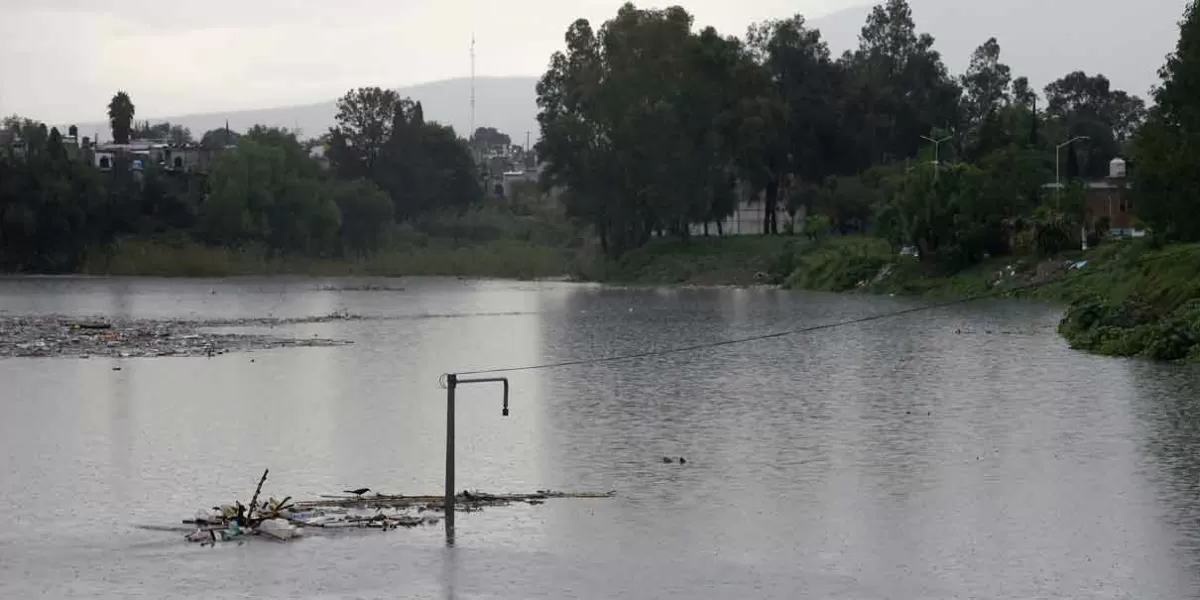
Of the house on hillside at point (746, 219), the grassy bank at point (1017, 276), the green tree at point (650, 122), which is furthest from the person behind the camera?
the house on hillside at point (746, 219)

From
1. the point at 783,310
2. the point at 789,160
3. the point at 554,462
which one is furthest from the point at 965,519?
the point at 789,160

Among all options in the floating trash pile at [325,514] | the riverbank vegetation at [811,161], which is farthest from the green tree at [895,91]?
the floating trash pile at [325,514]

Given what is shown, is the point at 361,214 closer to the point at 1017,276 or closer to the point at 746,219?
the point at 746,219

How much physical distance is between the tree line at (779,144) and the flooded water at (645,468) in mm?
44379

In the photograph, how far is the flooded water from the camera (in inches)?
915

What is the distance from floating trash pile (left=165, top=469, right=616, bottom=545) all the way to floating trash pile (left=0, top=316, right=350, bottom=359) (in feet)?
113

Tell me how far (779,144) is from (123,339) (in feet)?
288

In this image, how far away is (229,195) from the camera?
519ft

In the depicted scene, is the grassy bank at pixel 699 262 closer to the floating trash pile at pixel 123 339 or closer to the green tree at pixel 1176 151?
the green tree at pixel 1176 151

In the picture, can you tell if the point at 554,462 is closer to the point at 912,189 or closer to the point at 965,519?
the point at 965,519

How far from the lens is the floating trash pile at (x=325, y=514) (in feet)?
83.1

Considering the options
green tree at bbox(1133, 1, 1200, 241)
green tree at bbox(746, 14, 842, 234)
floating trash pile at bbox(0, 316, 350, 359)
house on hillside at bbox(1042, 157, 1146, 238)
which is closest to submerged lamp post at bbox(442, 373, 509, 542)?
floating trash pile at bbox(0, 316, 350, 359)

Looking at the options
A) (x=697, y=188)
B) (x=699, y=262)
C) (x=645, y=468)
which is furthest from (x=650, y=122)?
(x=645, y=468)

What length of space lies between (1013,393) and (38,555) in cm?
3016
